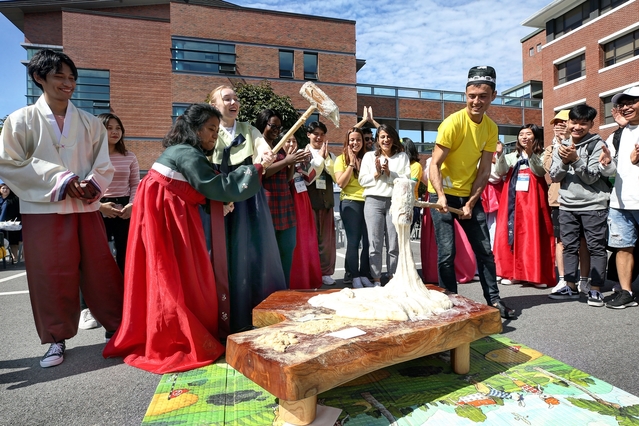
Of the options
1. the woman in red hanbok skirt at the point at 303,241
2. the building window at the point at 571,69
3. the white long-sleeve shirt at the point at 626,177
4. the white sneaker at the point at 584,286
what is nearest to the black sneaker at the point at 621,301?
the white sneaker at the point at 584,286

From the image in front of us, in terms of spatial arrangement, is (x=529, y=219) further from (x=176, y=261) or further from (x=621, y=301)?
(x=176, y=261)

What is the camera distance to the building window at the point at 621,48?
727 inches

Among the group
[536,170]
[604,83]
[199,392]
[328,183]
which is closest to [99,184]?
[199,392]

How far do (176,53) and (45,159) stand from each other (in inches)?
803

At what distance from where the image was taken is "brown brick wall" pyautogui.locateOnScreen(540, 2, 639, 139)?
18641mm

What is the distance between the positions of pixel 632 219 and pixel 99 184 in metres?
4.53

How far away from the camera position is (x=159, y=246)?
2504 millimetres

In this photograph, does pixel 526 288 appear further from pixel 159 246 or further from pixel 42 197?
pixel 42 197

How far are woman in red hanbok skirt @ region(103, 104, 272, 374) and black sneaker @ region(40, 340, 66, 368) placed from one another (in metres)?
0.31

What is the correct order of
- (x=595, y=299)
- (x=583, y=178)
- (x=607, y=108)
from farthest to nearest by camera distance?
(x=607, y=108) < (x=583, y=178) < (x=595, y=299)

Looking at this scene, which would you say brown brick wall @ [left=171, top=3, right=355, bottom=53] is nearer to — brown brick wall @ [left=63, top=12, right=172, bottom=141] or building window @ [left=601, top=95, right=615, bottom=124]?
brown brick wall @ [left=63, top=12, right=172, bottom=141]

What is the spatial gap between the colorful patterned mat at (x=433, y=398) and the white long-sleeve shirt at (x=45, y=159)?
4.63ft

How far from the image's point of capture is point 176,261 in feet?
8.38

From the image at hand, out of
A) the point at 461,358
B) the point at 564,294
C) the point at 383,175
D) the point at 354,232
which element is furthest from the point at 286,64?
the point at 461,358
